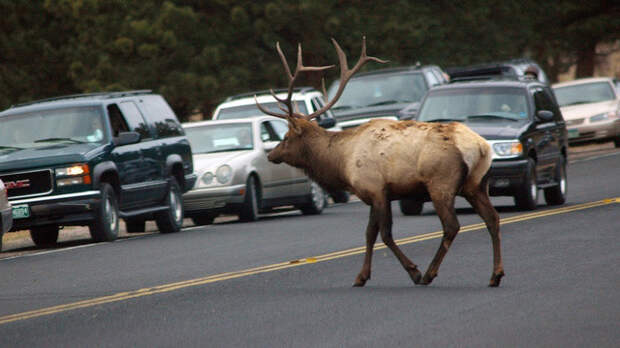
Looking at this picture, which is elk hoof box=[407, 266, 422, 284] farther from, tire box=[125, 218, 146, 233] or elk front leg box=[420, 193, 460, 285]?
tire box=[125, 218, 146, 233]

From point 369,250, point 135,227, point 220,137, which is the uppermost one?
point 369,250

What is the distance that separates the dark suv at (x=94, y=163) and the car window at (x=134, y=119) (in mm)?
15

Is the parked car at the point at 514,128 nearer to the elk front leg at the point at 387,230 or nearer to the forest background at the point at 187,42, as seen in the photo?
the elk front leg at the point at 387,230

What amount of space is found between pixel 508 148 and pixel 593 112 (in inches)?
624

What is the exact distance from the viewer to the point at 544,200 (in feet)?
69.3

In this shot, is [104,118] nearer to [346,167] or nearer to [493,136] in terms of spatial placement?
[493,136]

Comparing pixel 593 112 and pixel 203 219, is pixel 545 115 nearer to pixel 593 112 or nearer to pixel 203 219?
pixel 203 219

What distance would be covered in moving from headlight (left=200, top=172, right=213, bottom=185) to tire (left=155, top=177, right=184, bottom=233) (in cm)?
87

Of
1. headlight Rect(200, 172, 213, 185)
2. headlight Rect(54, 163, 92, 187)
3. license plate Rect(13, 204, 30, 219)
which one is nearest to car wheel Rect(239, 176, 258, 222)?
headlight Rect(200, 172, 213, 185)

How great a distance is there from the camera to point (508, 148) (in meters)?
18.5

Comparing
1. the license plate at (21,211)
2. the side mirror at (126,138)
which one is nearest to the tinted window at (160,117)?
the side mirror at (126,138)

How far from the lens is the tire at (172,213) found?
19078 mm

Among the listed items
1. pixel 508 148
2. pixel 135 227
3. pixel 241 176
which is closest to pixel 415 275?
pixel 508 148

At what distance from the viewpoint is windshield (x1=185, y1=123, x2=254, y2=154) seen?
21.4 metres
